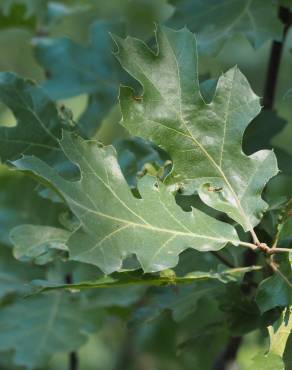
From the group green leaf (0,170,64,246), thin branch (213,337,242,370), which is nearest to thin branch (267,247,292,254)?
thin branch (213,337,242,370)

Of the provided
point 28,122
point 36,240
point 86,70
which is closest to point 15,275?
point 86,70

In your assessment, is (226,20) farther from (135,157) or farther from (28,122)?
(28,122)

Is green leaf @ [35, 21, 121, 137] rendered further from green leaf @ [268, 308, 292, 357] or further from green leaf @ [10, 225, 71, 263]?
green leaf @ [268, 308, 292, 357]

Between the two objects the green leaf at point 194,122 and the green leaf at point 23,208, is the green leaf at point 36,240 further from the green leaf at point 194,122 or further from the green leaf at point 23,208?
the green leaf at point 23,208

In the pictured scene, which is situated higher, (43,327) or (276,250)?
(276,250)

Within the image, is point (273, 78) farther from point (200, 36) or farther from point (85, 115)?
point (85, 115)

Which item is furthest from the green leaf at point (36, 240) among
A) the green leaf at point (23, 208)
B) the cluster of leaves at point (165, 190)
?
the green leaf at point (23, 208)
